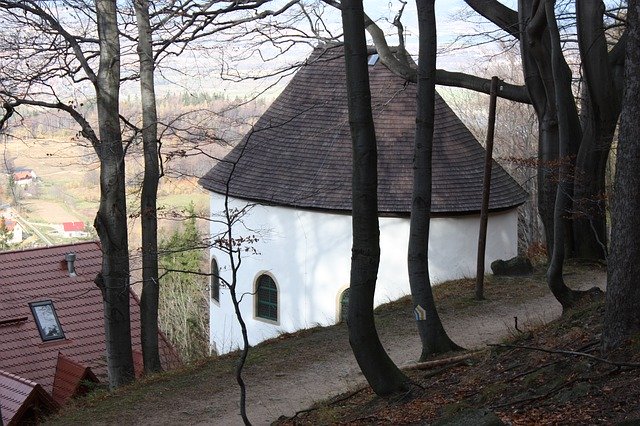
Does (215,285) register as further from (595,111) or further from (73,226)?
(73,226)

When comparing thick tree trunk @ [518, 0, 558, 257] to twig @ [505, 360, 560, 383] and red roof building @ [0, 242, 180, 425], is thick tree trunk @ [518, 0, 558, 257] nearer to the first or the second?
twig @ [505, 360, 560, 383]

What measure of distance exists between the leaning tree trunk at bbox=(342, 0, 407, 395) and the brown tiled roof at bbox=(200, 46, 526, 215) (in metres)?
12.2

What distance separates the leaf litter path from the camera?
9.96m

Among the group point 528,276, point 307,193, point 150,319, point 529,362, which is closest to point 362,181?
point 529,362

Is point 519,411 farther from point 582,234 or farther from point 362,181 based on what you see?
point 582,234

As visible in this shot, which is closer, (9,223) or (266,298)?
(266,298)

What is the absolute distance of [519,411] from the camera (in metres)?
5.95

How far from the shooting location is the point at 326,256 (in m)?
20.3

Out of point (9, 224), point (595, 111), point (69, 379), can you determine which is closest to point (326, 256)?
point (69, 379)

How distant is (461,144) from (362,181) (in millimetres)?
14536

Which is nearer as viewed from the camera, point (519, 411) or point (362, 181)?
point (519, 411)

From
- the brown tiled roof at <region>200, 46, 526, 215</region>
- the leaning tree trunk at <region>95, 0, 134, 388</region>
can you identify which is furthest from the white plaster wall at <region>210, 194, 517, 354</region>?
the leaning tree trunk at <region>95, 0, 134, 388</region>

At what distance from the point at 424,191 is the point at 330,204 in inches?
419

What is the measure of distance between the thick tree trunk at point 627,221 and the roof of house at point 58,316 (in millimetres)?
11401
